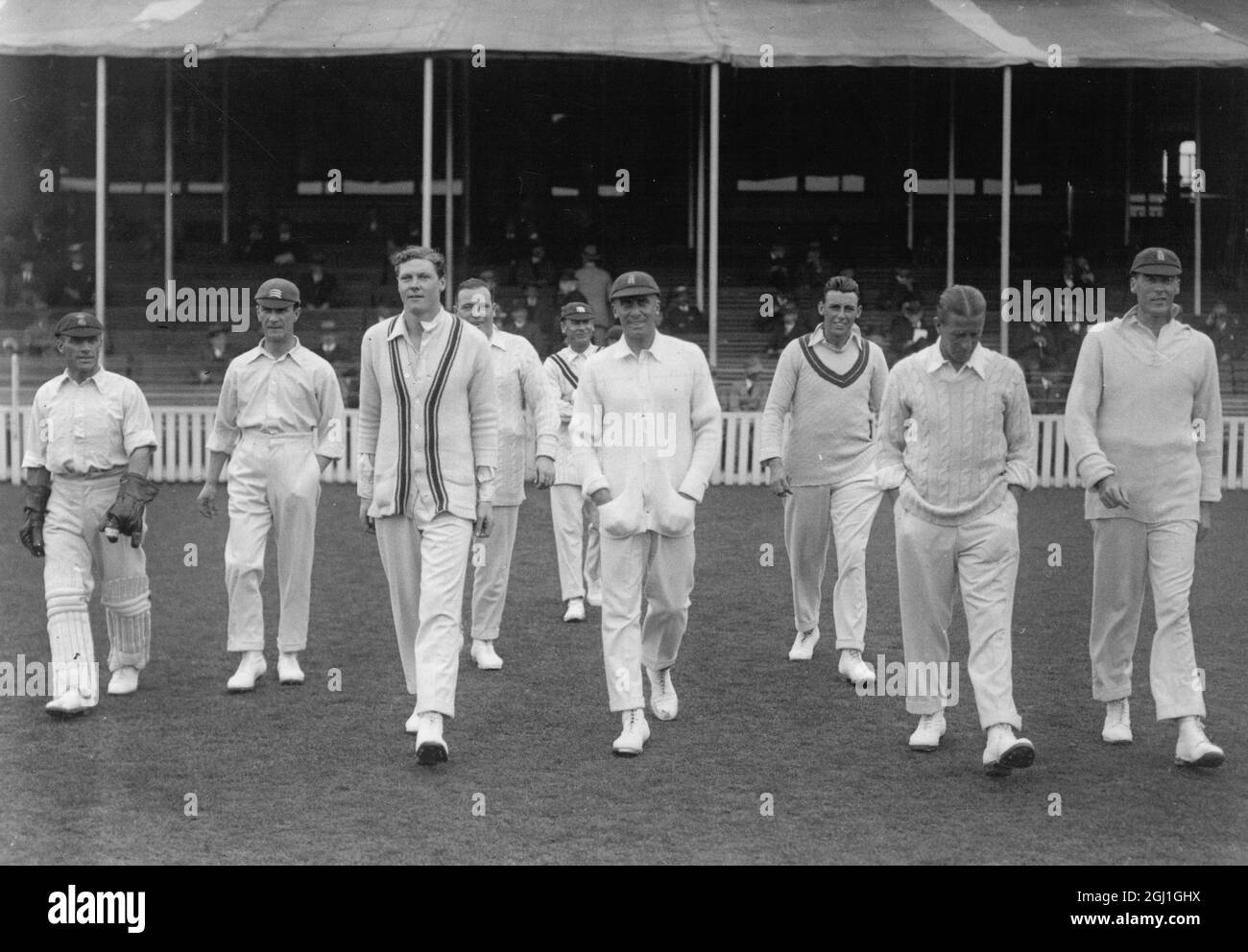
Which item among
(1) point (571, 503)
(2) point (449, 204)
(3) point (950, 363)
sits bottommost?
(1) point (571, 503)

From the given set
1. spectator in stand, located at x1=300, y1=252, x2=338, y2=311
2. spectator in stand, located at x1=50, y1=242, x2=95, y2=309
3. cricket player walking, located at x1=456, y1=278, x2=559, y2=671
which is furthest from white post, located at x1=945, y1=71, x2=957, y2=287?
cricket player walking, located at x1=456, y1=278, x2=559, y2=671

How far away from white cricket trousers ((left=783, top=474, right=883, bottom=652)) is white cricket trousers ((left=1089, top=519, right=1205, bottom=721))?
5.47 feet

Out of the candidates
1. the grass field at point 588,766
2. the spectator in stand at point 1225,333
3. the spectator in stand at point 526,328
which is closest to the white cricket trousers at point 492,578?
the grass field at point 588,766

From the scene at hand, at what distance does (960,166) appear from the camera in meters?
27.7

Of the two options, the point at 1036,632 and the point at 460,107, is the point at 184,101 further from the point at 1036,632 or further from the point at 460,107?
the point at 1036,632

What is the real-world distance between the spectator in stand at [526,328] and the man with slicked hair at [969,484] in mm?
13892

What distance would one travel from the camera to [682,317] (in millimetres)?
23031

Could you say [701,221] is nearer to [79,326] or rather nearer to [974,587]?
[79,326]

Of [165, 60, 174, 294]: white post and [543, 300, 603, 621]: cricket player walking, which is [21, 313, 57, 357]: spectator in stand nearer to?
[165, 60, 174, 294]: white post

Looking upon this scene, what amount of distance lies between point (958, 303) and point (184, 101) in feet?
71.0

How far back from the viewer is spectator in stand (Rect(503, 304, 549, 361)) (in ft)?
70.4

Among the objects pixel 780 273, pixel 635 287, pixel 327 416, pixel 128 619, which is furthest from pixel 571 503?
pixel 780 273

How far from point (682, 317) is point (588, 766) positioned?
15919 millimetres

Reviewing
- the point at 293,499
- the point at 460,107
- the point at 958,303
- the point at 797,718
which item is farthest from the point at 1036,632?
the point at 460,107
